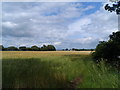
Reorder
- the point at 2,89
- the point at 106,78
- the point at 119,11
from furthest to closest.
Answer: the point at 119,11 → the point at 106,78 → the point at 2,89

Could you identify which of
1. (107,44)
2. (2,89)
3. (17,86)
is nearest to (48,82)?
(17,86)

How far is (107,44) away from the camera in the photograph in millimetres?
→ 13383

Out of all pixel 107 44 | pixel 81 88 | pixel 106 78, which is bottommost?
pixel 81 88

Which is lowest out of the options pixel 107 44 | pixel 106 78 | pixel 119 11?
pixel 106 78

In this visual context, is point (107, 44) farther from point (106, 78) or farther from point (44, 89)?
point (44, 89)

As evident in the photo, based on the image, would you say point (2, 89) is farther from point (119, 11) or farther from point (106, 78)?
point (119, 11)

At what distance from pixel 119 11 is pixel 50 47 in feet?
191

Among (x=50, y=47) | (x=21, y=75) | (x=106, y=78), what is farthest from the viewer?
(x=50, y=47)

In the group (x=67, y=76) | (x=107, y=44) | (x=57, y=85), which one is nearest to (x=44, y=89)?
(x=57, y=85)

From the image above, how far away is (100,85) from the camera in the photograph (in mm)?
4945

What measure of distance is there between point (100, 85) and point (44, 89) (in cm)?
202

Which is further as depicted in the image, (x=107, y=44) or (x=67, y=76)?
(x=107, y=44)

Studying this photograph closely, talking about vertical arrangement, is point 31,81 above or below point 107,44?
below

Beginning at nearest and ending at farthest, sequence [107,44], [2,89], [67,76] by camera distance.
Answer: [2,89], [67,76], [107,44]
